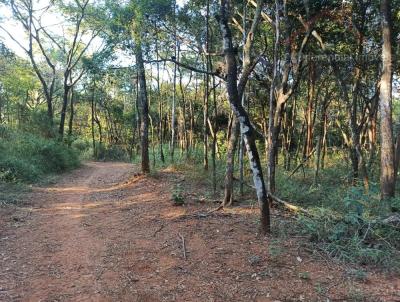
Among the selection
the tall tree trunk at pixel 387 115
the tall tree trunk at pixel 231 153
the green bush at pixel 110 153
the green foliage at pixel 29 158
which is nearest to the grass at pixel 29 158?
the green foliage at pixel 29 158

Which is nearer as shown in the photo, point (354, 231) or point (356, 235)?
point (356, 235)

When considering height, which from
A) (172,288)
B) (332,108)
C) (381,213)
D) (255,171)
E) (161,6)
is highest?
(161,6)

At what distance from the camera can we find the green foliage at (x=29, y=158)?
13172 mm

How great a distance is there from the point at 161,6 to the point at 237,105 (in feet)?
28.0

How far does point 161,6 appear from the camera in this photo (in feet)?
44.0

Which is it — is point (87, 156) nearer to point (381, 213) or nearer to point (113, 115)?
point (113, 115)

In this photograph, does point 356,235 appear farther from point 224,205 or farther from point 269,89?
point 269,89

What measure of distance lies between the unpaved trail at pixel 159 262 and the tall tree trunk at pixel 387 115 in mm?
3043

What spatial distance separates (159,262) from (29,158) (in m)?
11.8

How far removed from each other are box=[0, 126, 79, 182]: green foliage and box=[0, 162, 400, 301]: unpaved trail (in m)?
4.22

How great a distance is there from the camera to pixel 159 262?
19.6 feet

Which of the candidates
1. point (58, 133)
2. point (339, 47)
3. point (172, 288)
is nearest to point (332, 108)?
point (339, 47)

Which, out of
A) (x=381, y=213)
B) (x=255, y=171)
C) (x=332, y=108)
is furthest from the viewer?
(x=332, y=108)

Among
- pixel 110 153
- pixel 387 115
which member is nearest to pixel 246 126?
pixel 387 115
